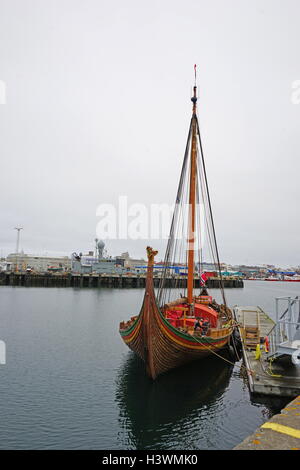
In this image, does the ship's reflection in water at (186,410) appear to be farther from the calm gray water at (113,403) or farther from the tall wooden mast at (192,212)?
the tall wooden mast at (192,212)

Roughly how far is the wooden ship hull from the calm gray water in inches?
45.0

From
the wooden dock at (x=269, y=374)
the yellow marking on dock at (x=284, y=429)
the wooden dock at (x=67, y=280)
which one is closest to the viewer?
the yellow marking on dock at (x=284, y=429)

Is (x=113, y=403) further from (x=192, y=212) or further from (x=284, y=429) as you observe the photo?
(x=192, y=212)

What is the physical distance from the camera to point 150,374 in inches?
574

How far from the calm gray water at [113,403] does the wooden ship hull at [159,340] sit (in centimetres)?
114

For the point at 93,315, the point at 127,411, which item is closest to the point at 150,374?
the point at 127,411

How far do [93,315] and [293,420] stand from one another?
1223 inches

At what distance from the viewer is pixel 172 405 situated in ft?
42.0

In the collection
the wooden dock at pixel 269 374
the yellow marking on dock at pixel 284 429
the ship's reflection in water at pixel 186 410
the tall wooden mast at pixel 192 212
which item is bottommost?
the ship's reflection in water at pixel 186 410

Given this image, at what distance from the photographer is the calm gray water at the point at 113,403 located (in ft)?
34.0

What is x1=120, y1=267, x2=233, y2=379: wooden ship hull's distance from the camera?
13.8m

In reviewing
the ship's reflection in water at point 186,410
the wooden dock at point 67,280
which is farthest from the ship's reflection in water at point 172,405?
the wooden dock at point 67,280

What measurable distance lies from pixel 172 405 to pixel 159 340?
2.68 m
